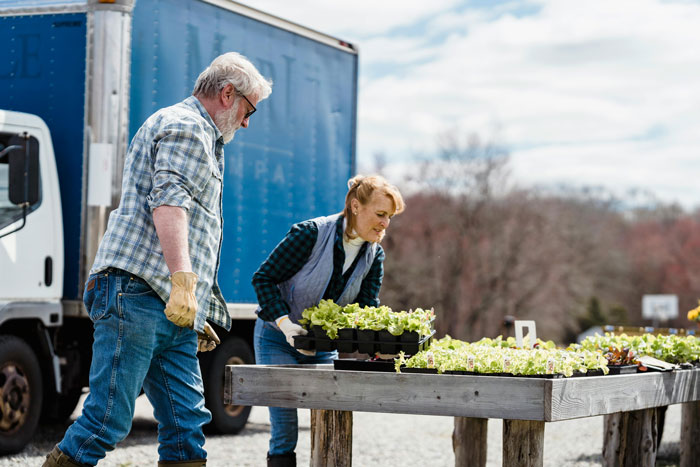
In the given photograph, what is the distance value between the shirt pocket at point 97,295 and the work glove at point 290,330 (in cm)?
129

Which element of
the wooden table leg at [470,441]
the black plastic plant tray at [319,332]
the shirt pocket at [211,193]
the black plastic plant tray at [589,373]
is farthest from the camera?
the wooden table leg at [470,441]

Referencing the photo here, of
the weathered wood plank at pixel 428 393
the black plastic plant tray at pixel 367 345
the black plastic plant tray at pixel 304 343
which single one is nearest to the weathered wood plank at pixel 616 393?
the weathered wood plank at pixel 428 393

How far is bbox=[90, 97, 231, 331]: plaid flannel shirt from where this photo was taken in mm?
4020

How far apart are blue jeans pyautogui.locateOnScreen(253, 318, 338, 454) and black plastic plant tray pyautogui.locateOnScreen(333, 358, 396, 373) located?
0.69 m

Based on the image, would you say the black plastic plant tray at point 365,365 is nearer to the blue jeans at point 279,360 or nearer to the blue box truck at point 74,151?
the blue jeans at point 279,360

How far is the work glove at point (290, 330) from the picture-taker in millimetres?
5168

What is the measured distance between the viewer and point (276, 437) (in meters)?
5.43

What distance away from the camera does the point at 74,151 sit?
8.73 m

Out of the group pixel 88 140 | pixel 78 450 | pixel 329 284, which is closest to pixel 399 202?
pixel 329 284

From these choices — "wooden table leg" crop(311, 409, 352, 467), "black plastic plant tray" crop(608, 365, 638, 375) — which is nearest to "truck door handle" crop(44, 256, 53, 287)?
"wooden table leg" crop(311, 409, 352, 467)

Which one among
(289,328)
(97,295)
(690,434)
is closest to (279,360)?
(289,328)

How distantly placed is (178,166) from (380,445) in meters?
6.68

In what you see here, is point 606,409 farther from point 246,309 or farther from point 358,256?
point 246,309

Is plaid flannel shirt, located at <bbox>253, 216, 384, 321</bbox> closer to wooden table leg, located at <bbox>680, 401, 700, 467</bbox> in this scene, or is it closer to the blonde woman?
the blonde woman
